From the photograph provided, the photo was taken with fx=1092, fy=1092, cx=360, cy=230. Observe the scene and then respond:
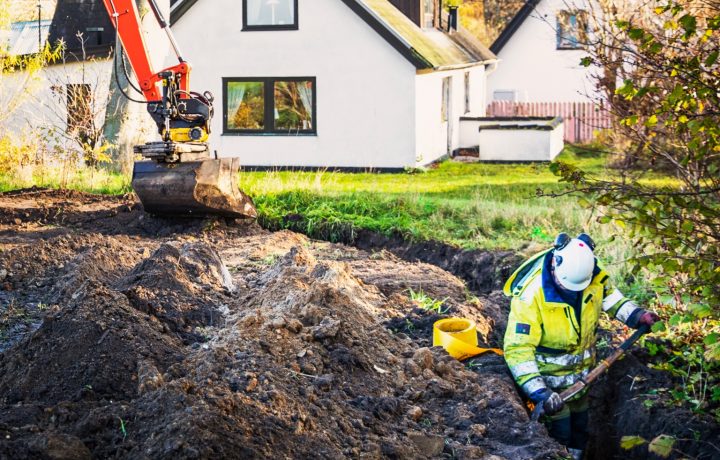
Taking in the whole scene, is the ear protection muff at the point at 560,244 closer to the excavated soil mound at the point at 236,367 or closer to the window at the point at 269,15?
the excavated soil mound at the point at 236,367

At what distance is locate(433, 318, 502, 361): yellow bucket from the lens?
29.3 feet

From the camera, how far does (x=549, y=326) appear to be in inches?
327

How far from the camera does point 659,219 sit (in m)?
5.94

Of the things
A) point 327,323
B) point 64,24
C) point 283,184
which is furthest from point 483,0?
point 327,323

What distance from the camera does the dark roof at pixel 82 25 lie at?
27453 mm

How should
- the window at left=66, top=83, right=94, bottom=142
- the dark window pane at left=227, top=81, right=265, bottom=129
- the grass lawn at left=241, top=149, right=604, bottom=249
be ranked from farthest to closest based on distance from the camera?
the dark window pane at left=227, top=81, right=265, bottom=129, the window at left=66, top=83, right=94, bottom=142, the grass lawn at left=241, top=149, right=604, bottom=249

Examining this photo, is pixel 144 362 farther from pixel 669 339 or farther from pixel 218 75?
pixel 218 75

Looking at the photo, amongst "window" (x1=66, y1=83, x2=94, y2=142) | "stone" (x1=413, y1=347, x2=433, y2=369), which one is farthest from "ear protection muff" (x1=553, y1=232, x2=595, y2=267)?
"window" (x1=66, y1=83, x2=94, y2=142)

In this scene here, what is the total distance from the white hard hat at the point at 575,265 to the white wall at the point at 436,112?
1657 cm

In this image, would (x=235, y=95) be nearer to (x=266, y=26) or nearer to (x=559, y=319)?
(x=266, y=26)

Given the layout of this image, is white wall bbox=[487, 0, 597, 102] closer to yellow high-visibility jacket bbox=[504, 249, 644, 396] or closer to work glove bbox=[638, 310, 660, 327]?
yellow high-visibility jacket bbox=[504, 249, 644, 396]

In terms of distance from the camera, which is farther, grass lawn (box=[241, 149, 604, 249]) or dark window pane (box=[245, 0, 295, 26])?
dark window pane (box=[245, 0, 295, 26])

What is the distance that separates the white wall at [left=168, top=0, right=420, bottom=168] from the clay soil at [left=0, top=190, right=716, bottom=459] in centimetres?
1267

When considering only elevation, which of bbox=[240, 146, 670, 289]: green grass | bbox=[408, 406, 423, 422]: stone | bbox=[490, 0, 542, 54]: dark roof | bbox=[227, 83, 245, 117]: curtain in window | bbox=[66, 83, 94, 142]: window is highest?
bbox=[490, 0, 542, 54]: dark roof
